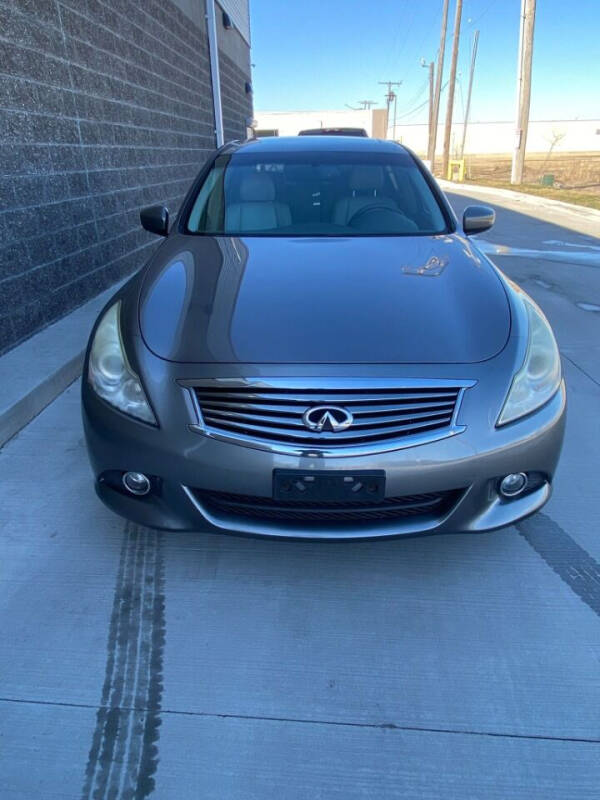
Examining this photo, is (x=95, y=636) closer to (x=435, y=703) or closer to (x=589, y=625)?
(x=435, y=703)

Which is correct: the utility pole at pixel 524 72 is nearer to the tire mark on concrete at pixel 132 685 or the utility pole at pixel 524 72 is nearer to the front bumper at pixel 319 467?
the front bumper at pixel 319 467

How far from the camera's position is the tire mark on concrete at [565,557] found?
2038 mm

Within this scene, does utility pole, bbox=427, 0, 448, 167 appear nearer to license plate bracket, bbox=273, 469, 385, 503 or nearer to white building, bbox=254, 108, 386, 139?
white building, bbox=254, 108, 386, 139

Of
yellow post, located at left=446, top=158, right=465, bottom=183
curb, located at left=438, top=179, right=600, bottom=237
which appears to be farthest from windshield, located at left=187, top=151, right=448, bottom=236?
yellow post, located at left=446, top=158, right=465, bottom=183

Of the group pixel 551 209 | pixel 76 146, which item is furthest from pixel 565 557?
pixel 551 209

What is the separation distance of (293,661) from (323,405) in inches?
31.1

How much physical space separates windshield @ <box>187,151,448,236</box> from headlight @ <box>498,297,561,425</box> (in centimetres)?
105

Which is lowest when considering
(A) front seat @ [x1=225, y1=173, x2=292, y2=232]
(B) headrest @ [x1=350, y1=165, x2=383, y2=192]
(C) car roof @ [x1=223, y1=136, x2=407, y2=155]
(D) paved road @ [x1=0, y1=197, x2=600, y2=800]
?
(D) paved road @ [x1=0, y1=197, x2=600, y2=800]

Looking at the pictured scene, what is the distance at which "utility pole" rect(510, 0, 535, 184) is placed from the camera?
683 inches

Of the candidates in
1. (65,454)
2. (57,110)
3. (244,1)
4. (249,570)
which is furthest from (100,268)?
(244,1)

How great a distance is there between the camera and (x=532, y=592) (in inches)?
79.9

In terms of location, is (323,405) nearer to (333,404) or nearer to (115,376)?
(333,404)

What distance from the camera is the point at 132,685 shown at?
168 cm

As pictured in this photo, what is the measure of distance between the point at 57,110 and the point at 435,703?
4612 millimetres
